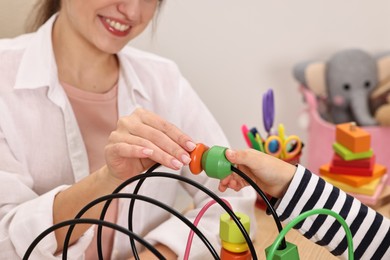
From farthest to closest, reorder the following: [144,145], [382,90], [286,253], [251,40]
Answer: [251,40] < [382,90] < [144,145] < [286,253]

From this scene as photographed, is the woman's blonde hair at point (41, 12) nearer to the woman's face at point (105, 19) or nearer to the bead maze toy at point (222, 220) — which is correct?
the woman's face at point (105, 19)

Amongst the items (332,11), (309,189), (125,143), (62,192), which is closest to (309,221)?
(309,189)

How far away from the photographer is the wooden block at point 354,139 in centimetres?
96

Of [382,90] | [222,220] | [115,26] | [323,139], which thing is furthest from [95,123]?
[382,90]

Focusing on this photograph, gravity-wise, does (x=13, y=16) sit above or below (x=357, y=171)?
above

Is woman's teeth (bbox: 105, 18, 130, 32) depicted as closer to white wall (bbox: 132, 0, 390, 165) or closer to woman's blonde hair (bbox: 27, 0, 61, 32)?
woman's blonde hair (bbox: 27, 0, 61, 32)

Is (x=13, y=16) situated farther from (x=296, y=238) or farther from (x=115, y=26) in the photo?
(x=296, y=238)

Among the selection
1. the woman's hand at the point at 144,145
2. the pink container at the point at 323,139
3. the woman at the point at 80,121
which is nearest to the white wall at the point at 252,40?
the pink container at the point at 323,139

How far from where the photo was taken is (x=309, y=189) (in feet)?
1.96

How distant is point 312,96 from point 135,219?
65 cm

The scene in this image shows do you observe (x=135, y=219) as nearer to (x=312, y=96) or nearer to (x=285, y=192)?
(x=285, y=192)

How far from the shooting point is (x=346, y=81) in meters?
1.34

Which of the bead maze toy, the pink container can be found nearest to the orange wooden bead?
the bead maze toy

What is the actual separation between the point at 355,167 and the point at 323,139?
36cm
